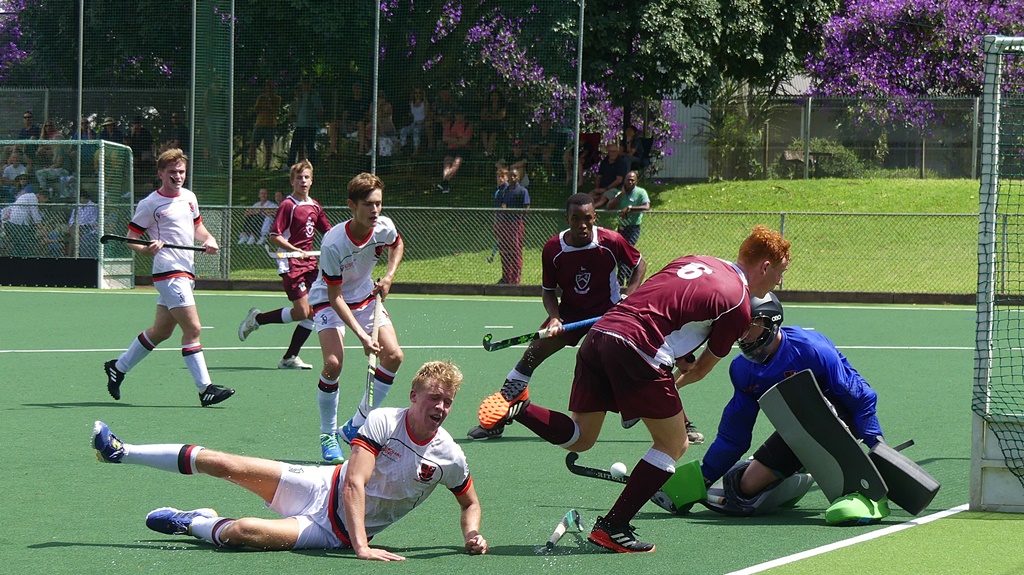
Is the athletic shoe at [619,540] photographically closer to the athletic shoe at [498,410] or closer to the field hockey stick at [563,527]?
the field hockey stick at [563,527]

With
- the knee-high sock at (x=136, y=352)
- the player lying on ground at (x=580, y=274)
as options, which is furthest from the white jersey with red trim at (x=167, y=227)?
the player lying on ground at (x=580, y=274)

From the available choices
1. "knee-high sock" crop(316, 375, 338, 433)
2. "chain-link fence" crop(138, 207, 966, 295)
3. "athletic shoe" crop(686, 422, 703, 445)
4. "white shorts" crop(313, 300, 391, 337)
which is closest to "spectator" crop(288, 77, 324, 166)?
"chain-link fence" crop(138, 207, 966, 295)

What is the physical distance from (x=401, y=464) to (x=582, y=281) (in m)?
3.06

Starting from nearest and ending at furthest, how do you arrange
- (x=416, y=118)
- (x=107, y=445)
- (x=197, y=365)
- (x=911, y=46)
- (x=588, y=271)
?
(x=107, y=445)
(x=588, y=271)
(x=197, y=365)
(x=416, y=118)
(x=911, y=46)

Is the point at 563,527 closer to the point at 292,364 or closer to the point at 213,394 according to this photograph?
the point at 213,394

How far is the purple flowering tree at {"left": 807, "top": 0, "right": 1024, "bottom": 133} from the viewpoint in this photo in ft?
98.1

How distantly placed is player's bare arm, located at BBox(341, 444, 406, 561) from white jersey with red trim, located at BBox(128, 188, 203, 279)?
13.8 ft

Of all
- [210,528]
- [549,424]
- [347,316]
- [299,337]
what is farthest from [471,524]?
[299,337]

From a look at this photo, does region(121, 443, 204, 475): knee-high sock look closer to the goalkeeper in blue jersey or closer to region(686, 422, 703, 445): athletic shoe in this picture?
the goalkeeper in blue jersey

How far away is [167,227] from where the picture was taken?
8.58m

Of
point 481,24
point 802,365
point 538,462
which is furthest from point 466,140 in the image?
point 802,365

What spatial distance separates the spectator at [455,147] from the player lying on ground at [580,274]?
11.6 meters

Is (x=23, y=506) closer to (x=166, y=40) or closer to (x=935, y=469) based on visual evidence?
(x=935, y=469)

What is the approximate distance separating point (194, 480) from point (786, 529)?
293cm
